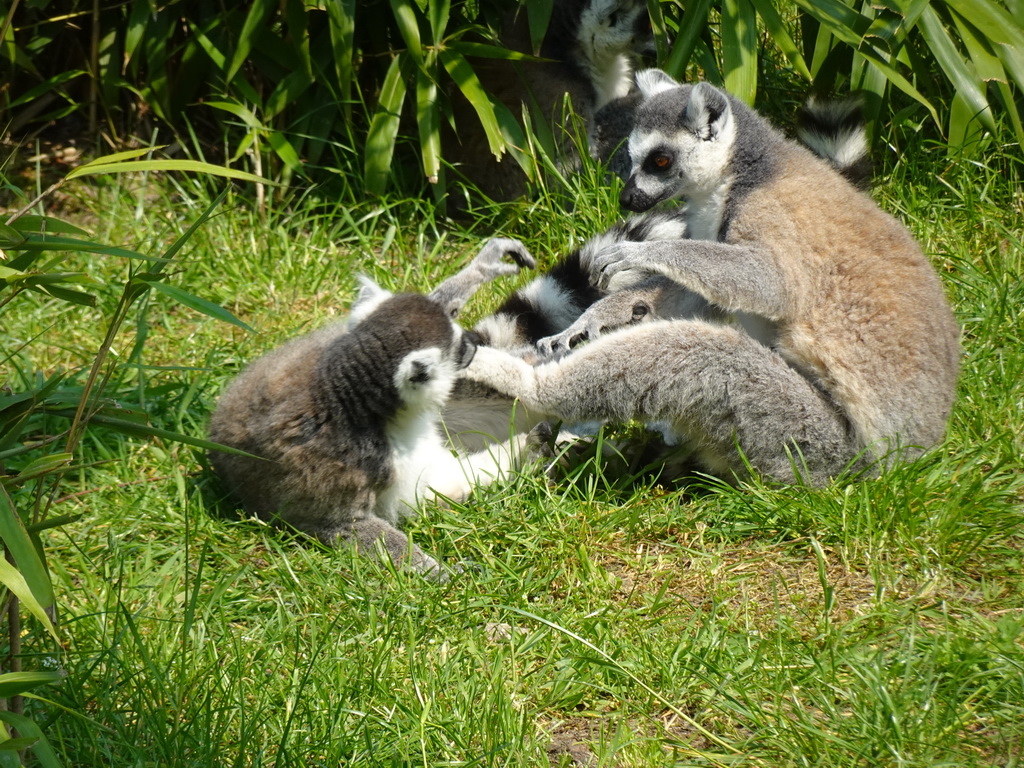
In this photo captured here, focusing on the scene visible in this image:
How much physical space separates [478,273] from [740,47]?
1.53 metres

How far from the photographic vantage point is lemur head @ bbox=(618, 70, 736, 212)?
12.0 ft

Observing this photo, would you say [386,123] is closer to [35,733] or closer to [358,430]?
[358,430]

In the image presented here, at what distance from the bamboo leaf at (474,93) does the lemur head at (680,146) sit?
1098mm

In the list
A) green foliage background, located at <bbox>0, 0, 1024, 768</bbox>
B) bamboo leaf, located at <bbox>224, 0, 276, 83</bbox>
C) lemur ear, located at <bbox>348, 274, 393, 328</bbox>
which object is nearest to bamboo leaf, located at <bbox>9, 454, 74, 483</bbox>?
green foliage background, located at <bbox>0, 0, 1024, 768</bbox>

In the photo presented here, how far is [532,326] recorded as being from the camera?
4074 mm

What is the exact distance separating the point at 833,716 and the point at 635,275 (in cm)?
197

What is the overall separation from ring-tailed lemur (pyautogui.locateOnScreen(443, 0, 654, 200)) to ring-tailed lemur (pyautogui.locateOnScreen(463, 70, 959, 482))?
2129mm

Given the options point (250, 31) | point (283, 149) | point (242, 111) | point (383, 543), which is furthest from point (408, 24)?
point (383, 543)

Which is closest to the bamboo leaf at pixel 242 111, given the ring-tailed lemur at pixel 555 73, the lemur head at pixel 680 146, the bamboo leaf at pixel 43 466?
the ring-tailed lemur at pixel 555 73

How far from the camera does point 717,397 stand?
10.9ft

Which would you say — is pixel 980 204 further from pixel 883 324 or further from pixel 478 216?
pixel 478 216

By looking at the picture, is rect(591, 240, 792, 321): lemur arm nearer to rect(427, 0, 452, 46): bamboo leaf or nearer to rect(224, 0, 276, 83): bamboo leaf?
rect(427, 0, 452, 46): bamboo leaf

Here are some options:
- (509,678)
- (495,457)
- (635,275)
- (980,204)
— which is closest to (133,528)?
(495,457)

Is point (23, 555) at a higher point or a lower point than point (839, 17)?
lower
